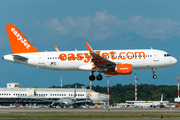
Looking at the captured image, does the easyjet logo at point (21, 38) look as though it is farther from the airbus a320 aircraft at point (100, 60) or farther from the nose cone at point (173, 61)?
the nose cone at point (173, 61)

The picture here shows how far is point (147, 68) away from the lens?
205 feet

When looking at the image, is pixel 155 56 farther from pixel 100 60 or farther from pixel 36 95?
pixel 36 95

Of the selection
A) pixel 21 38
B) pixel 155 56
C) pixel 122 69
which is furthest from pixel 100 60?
pixel 21 38

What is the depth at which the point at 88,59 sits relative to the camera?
61.8m

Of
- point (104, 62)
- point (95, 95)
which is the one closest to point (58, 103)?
point (95, 95)

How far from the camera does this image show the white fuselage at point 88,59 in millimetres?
61219

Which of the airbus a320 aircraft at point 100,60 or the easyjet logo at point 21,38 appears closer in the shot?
the airbus a320 aircraft at point 100,60

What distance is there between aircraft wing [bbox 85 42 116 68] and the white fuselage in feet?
3.73

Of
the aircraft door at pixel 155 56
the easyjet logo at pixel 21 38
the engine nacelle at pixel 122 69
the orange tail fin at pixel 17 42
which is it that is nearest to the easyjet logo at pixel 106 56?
the engine nacelle at pixel 122 69

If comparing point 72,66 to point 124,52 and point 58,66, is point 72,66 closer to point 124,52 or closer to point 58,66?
point 58,66

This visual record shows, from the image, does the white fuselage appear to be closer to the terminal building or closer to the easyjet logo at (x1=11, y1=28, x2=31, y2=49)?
the easyjet logo at (x1=11, y1=28, x2=31, y2=49)

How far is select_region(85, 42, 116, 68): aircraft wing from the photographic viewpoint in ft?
192

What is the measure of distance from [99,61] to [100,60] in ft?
1.87

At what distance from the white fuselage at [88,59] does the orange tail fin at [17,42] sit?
243 cm
